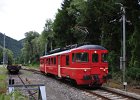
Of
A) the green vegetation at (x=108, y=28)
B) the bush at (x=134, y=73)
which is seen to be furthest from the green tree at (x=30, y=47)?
the bush at (x=134, y=73)

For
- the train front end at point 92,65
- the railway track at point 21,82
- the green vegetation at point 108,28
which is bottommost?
the railway track at point 21,82

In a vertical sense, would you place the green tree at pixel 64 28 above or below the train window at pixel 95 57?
above

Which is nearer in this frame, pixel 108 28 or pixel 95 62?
pixel 95 62

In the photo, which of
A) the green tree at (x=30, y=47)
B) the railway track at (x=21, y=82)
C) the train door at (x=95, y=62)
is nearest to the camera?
the railway track at (x=21, y=82)

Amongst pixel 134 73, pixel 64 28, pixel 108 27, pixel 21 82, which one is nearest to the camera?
pixel 134 73

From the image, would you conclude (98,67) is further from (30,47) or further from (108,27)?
(30,47)

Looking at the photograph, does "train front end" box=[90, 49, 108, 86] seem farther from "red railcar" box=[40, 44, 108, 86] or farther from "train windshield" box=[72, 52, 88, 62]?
"train windshield" box=[72, 52, 88, 62]

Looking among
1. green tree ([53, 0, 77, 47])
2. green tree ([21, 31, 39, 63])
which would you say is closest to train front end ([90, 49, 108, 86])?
green tree ([53, 0, 77, 47])

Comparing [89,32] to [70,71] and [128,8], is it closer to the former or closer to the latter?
[128,8]

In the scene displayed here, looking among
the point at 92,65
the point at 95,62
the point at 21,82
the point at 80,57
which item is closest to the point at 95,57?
the point at 95,62

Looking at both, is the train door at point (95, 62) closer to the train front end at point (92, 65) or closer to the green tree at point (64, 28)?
the train front end at point (92, 65)

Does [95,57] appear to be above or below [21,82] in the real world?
above

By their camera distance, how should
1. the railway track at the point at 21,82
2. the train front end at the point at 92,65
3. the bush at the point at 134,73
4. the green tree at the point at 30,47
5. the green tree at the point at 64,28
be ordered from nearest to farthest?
the railway track at the point at 21,82 < the train front end at the point at 92,65 < the bush at the point at 134,73 < the green tree at the point at 64,28 < the green tree at the point at 30,47

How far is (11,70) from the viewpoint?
5053cm
